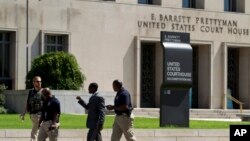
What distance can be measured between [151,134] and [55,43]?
1963cm

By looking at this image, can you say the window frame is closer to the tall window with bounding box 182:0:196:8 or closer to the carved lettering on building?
the carved lettering on building

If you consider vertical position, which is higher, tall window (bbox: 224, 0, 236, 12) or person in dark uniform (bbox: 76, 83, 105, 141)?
tall window (bbox: 224, 0, 236, 12)

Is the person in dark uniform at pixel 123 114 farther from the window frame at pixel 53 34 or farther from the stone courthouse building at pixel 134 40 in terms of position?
the window frame at pixel 53 34

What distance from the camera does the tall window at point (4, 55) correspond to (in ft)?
137

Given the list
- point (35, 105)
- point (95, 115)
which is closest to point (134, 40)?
point (35, 105)

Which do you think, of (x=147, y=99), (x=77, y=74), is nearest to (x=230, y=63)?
(x=147, y=99)

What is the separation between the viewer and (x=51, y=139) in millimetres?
19719

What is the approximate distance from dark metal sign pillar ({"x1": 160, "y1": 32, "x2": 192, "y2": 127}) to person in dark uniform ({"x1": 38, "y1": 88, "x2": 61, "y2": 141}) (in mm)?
9092

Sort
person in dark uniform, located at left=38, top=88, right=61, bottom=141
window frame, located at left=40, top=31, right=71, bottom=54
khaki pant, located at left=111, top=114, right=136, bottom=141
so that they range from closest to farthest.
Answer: person in dark uniform, located at left=38, top=88, right=61, bottom=141 < khaki pant, located at left=111, top=114, right=136, bottom=141 < window frame, located at left=40, top=31, right=71, bottom=54

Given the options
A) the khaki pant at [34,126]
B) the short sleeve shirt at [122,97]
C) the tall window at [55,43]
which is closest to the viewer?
the short sleeve shirt at [122,97]

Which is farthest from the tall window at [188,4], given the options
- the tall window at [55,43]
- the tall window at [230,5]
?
the tall window at [55,43]

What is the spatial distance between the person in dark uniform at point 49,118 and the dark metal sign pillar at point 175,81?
9092 millimetres

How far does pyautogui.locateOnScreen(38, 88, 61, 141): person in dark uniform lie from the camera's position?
1977 centimetres

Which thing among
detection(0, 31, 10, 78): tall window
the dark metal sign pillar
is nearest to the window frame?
detection(0, 31, 10, 78): tall window
